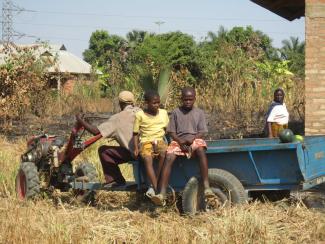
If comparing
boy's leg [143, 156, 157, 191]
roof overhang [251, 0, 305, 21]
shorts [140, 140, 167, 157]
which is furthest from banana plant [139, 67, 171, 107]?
boy's leg [143, 156, 157, 191]

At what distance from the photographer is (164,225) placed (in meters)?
5.85

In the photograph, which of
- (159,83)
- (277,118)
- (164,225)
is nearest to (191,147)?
(164,225)

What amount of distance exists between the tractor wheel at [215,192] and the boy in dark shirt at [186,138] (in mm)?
167

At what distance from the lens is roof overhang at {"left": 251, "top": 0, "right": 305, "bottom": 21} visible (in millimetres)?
11656

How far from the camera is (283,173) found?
249 inches

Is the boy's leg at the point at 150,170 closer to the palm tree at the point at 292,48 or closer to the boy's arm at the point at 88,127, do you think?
the boy's arm at the point at 88,127

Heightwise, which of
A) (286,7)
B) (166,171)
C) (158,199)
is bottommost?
(158,199)

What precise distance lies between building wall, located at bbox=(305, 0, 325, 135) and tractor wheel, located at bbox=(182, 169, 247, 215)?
3.69 meters

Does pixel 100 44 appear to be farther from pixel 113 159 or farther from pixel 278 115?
pixel 113 159

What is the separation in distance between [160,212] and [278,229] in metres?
1.66

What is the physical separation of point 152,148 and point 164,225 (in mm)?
1213

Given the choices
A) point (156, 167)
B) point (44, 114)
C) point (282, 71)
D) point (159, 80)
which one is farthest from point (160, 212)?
point (282, 71)

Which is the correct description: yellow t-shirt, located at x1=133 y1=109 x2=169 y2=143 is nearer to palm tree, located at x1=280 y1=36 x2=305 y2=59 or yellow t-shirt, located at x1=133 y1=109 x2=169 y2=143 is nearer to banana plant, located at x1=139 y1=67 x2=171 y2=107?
banana plant, located at x1=139 y1=67 x2=171 y2=107

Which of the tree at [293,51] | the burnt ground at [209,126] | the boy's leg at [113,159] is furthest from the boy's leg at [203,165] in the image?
the tree at [293,51]
